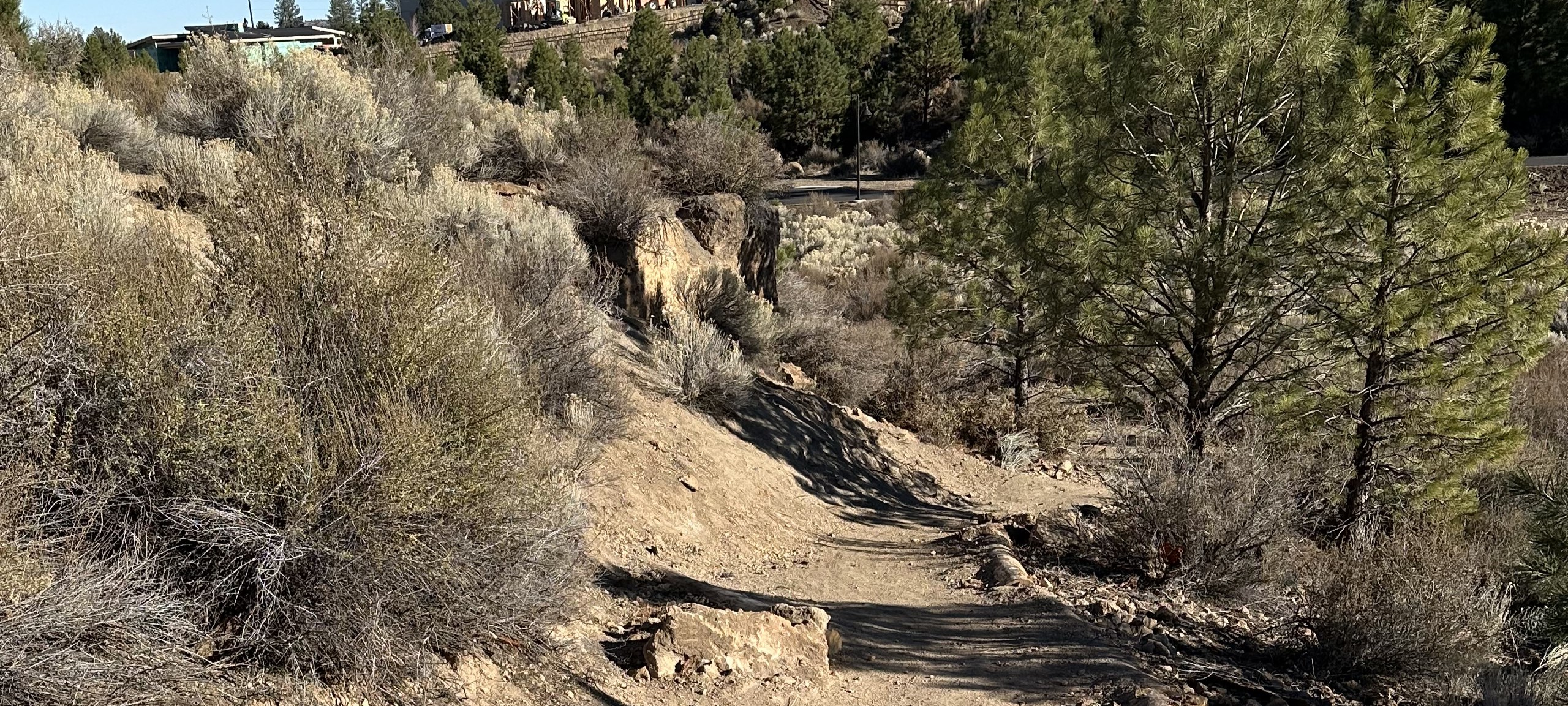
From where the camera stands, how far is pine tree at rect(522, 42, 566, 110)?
3094 cm

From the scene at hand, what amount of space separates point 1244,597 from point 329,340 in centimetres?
645

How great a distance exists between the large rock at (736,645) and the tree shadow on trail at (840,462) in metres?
4.78

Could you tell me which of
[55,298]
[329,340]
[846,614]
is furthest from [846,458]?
[55,298]

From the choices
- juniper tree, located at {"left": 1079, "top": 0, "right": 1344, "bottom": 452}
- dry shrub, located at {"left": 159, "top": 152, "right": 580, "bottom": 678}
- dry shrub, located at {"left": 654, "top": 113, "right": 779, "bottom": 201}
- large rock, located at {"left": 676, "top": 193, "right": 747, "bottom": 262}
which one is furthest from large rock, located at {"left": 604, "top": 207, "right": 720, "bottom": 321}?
dry shrub, located at {"left": 159, "top": 152, "right": 580, "bottom": 678}

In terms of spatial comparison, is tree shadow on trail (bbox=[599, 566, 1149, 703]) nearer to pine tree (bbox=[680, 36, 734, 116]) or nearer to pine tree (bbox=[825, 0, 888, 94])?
pine tree (bbox=[680, 36, 734, 116])

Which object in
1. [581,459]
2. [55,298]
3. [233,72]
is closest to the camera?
[55,298]

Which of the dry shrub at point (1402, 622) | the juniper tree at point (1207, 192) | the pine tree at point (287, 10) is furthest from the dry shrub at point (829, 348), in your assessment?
the pine tree at point (287, 10)

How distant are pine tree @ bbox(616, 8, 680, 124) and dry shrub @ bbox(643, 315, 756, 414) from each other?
23458 millimetres

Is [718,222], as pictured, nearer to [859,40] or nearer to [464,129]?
[464,129]

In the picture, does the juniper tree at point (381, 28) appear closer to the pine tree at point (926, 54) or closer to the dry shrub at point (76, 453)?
the dry shrub at point (76, 453)

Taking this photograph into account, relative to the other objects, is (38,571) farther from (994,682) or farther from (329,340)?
(994,682)

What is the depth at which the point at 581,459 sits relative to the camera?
664 cm

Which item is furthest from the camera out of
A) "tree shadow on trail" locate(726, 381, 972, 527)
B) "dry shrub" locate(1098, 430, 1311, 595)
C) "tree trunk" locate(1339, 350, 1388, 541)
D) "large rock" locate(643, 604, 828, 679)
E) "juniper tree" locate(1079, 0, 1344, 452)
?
"tree shadow on trail" locate(726, 381, 972, 527)

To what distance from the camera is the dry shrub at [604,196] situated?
12.5 metres
